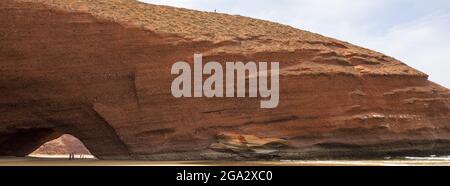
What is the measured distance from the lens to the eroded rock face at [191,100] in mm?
24859

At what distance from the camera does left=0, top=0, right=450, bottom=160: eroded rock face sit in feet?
81.6

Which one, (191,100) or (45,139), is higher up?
(191,100)

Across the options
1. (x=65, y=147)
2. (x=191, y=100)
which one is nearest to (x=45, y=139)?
(x=191, y=100)

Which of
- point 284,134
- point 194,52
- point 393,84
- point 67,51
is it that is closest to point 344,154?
point 284,134

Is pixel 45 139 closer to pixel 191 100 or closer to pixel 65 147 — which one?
pixel 191 100

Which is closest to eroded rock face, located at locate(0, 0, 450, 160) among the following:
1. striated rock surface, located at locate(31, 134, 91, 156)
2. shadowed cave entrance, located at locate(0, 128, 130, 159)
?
shadowed cave entrance, located at locate(0, 128, 130, 159)

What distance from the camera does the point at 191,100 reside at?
25406mm

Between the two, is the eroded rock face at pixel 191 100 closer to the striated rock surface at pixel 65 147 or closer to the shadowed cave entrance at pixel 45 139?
the shadowed cave entrance at pixel 45 139

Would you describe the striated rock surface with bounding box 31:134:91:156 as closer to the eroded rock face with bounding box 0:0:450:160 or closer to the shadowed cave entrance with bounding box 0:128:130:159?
the shadowed cave entrance with bounding box 0:128:130:159

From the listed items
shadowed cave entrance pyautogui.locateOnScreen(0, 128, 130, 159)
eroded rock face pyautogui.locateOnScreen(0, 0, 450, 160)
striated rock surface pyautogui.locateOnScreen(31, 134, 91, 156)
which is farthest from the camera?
striated rock surface pyautogui.locateOnScreen(31, 134, 91, 156)

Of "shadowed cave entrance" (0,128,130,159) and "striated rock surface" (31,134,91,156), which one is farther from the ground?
"shadowed cave entrance" (0,128,130,159)

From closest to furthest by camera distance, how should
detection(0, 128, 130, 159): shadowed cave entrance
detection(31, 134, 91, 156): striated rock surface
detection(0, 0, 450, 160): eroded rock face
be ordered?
detection(0, 0, 450, 160): eroded rock face, detection(0, 128, 130, 159): shadowed cave entrance, detection(31, 134, 91, 156): striated rock surface

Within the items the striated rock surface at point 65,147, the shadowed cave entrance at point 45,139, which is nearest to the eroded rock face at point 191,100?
the shadowed cave entrance at point 45,139

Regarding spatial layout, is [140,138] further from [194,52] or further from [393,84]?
[393,84]
